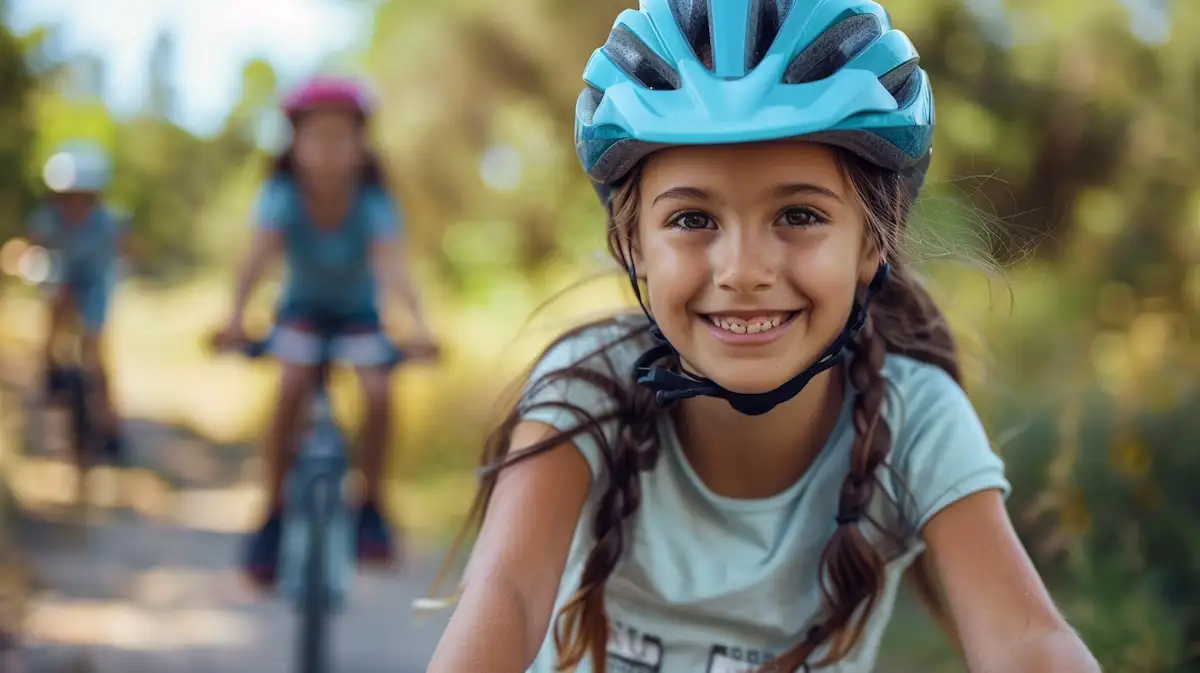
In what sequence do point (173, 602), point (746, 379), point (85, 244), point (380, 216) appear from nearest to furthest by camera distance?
1. point (746, 379)
2. point (380, 216)
3. point (173, 602)
4. point (85, 244)

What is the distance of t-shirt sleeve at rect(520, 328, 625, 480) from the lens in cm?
226

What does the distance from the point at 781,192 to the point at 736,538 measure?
26.0 inches

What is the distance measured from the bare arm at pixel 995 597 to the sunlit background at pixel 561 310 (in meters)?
0.38

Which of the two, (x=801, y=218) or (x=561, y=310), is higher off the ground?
(x=561, y=310)

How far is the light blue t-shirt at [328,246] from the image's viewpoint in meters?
5.75

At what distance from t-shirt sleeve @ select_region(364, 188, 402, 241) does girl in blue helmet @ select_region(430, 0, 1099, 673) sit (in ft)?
11.7

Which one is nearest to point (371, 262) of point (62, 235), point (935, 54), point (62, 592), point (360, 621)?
point (360, 621)

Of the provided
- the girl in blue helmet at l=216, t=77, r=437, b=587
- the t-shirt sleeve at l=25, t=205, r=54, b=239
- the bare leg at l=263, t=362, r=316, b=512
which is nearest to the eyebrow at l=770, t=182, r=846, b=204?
the girl in blue helmet at l=216, t=77, r=437, b=587

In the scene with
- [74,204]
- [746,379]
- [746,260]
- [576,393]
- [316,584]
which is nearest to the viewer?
[746,260]

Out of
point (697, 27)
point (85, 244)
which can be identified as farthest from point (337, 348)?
point (85, 244)

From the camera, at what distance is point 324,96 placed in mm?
5832

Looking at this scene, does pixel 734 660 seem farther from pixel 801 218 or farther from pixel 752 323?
pixel 801 218

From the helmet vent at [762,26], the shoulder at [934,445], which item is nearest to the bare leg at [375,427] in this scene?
the shoulder at [934,445]

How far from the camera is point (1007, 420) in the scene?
19.0 ft
